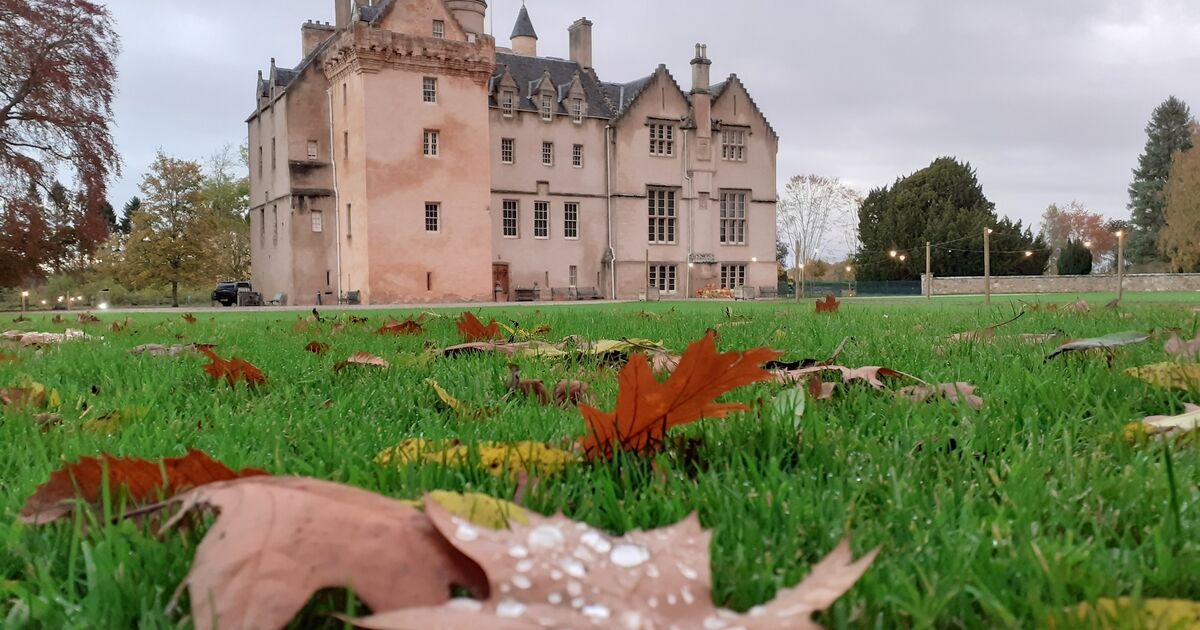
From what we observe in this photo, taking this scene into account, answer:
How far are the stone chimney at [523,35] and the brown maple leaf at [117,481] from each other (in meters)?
46.4

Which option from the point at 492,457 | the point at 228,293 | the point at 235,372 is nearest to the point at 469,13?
the point at 228,293

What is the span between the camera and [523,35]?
45281 mm

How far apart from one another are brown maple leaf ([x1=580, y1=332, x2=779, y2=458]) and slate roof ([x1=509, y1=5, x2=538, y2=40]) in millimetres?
46849

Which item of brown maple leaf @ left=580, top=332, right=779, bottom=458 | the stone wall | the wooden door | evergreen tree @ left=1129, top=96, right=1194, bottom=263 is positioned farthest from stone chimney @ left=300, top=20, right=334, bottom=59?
evergreen tree @ left=1129, top=96, right=1194, bottom=263

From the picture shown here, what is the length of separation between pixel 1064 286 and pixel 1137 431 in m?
50.2

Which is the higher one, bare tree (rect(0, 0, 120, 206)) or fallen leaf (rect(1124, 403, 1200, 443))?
bare tree (rect(0, 0, 120, 206))

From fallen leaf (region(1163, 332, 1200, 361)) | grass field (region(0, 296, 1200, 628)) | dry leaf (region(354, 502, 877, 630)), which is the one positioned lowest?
grass field (region(0, 296, 1200, 628))

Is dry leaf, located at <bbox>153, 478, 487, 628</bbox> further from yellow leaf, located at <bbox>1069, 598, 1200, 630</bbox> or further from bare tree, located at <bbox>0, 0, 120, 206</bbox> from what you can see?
bare tree, located at <bbox>0, 0, 120, 206</bbox>

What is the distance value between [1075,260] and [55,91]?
5749 cm

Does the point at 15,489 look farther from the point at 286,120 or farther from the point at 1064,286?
the point at 1064,286

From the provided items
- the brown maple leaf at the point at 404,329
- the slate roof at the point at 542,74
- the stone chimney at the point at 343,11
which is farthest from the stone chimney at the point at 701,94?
the brown maple leaf at the point at 404,329

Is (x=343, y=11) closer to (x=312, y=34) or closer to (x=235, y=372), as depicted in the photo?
(x=312, y=34)

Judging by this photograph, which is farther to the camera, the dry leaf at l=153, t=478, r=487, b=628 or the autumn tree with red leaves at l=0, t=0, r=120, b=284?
the autumn tree with red leaves at l=0, t=0, r=120, b=284

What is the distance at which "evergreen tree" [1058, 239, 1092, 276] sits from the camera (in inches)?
2117
